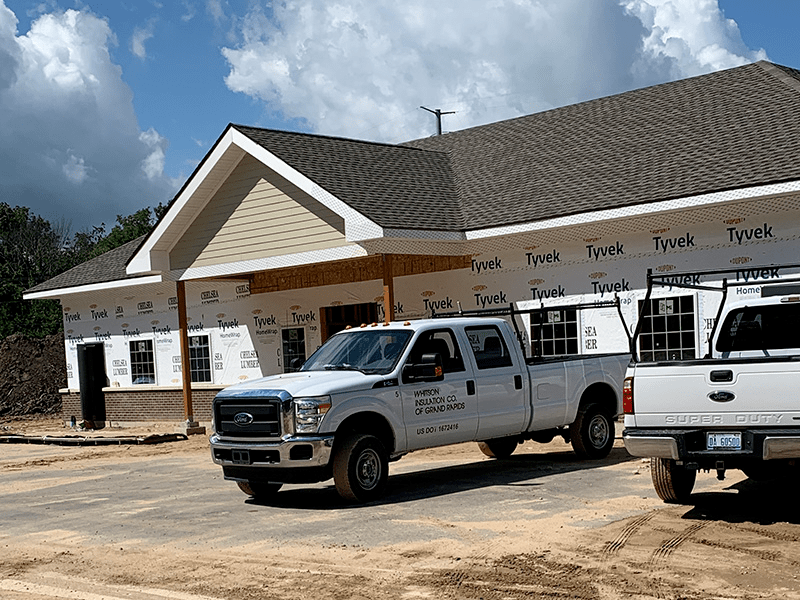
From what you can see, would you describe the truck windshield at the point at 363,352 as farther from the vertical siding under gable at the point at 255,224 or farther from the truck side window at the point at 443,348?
the vertical siding under gable at the point at 255,224

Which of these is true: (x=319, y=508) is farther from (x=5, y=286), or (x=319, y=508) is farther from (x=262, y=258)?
(x=5, y=286)

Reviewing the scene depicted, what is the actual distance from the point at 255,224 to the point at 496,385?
926 centimetres

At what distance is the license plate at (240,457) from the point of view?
1131 centimetres

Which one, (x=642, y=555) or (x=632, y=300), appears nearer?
(x=642, y=555)

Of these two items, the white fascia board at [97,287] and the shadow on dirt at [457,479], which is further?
the white fascia board at [97,287]

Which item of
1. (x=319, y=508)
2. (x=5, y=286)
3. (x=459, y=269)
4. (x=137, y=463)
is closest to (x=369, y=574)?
(x=319, y=508)

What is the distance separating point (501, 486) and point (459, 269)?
27.8 feet

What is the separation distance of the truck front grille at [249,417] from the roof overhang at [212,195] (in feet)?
21.4

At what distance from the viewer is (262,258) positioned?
Answer: 20.5m

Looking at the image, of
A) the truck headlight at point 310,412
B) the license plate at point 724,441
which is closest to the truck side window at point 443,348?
the truck headlight at point 310,412

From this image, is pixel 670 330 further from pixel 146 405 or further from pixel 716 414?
pixel 146 405

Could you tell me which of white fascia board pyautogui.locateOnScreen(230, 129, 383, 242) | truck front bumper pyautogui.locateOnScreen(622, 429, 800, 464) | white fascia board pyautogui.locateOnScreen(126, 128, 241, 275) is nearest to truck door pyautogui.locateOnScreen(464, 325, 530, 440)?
truck front bumper pyautogui.locateOnScreen(622, 429, 800, 464)

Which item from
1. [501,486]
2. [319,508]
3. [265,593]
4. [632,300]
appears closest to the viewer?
[265,593]

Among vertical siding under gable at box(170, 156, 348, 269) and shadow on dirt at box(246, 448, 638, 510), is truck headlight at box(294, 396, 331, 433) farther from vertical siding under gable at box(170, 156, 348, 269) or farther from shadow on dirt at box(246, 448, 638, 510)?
vertical siding under gable at box(170, 156, 348, 269)
